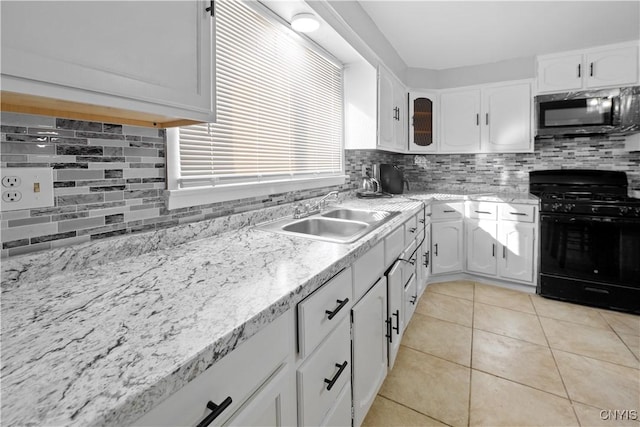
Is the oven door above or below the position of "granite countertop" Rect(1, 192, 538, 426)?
below

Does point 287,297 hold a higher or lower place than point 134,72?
lower

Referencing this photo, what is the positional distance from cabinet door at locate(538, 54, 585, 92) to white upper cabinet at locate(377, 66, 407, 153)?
1350 millimetres

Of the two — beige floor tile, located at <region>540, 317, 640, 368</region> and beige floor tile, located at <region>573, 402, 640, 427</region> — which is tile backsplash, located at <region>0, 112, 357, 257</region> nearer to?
beige floor tile, located at <region>573, 402, 640, 427</region>

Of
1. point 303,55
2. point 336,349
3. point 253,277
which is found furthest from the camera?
point 303,55

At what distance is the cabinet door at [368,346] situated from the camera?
1273mm

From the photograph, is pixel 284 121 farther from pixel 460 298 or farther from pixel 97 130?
pixel 460 298

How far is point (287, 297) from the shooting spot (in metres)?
0.77

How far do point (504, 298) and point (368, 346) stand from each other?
214 cm

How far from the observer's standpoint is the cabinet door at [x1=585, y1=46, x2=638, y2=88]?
2822mm

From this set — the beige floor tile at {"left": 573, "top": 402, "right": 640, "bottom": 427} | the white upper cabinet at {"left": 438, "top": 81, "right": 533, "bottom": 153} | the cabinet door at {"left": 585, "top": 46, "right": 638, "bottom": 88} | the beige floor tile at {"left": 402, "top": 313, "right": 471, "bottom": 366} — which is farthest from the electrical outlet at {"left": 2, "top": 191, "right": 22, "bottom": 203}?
the cabinet door at {"left": 585, "top": 46, "right": 638, "bottom": 88}

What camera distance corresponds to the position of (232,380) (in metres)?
0.63

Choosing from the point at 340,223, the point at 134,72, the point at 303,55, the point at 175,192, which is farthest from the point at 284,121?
the point at 134,72

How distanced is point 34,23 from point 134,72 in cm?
19

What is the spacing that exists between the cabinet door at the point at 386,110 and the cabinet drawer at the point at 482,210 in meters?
1.06
